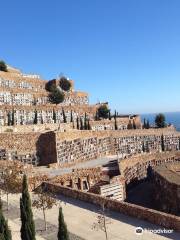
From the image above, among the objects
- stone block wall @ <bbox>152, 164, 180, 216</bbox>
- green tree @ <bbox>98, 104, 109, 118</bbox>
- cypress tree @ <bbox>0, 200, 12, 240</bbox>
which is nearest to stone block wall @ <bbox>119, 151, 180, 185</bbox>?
stone block wall @ <bbox>152, 164, 180, 216</bbox>

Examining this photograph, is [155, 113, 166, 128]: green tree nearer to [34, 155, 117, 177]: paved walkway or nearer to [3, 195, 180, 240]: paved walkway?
[34, 155, 117, 177]: paved walkway

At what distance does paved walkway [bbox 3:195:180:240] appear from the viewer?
2730 cm

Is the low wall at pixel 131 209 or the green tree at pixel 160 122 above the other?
the green tree at pixel 160 122

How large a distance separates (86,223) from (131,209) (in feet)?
12.3

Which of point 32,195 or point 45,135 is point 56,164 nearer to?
point 45,135

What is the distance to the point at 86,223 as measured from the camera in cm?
3089

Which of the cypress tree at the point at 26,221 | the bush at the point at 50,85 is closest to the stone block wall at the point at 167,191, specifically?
the cypress tree at the point at 26,221

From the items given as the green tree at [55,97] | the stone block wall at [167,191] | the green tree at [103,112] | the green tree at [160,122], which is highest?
the green tree at [55,97]

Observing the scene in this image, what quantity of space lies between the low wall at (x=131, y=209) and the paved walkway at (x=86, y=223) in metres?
0.44

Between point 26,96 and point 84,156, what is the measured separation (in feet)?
81.9

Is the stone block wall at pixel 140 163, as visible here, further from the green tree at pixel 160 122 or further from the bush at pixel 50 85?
the bush at pixel 50 85

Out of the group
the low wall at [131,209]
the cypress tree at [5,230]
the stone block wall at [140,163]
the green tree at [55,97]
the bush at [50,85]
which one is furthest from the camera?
the bush at [50,85]

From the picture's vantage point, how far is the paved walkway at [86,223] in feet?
89.6

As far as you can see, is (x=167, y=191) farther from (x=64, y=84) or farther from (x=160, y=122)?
(x=64, y=84)
